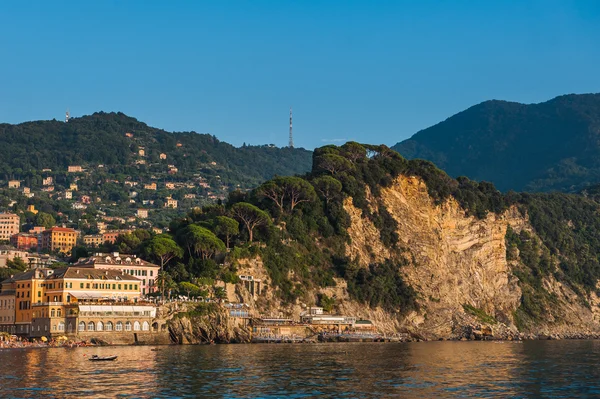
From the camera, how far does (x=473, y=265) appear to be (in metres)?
158

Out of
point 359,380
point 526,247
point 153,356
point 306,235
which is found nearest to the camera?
point 359,380

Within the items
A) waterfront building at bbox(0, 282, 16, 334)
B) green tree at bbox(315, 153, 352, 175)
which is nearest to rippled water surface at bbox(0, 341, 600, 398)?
waterfront building at bbox(0, 282, 16, 334)

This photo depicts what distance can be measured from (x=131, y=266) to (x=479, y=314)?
196 feet

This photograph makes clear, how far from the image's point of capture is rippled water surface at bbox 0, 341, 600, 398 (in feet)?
192

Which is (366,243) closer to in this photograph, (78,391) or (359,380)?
(359,380)

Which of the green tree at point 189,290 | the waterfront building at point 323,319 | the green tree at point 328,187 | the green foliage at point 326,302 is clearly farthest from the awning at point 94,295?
the green tree at point 328,187

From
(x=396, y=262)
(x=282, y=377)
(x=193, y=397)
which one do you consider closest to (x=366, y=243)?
(x=396, y=262)

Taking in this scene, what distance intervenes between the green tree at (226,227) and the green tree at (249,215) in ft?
9.28

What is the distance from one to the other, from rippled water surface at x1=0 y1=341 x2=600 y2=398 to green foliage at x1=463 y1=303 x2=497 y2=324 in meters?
49.2

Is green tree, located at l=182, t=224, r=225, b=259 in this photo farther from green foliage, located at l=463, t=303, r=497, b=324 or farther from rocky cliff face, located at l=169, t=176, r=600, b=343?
green foliage, located at l=463, t=303, r=497, b=324

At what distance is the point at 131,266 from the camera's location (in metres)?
118

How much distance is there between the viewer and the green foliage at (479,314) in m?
147

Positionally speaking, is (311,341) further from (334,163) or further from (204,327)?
(334,163)

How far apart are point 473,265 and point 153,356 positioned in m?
85.4
